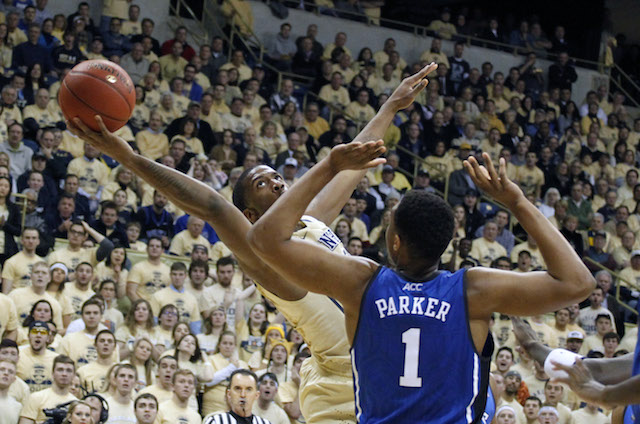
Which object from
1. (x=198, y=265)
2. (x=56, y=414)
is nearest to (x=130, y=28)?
(x=198, y=265)

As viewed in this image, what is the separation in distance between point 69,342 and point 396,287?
7.24m

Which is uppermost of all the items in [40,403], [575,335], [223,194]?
[223,194]

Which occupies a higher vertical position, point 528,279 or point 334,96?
point 528,279

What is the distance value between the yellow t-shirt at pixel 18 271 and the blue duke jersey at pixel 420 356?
7943mm

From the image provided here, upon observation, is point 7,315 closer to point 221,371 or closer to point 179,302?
point 179,302

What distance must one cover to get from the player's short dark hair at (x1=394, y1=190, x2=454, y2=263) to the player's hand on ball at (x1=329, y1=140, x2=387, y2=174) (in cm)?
20

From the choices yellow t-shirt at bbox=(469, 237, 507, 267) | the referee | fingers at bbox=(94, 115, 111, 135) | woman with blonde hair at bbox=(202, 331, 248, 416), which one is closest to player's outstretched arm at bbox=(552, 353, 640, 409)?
fingers at bbox=(94, 115, 111, 135)

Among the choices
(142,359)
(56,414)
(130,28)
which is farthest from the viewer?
(130,28)

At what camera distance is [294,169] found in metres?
13.6

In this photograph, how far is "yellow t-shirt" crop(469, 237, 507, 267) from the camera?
46.5 ft

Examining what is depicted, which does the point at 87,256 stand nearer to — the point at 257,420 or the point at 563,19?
the point at 257,420

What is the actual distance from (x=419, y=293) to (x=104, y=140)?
1.68 meters

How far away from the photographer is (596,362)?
150 inches

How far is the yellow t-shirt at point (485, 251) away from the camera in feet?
46.5
